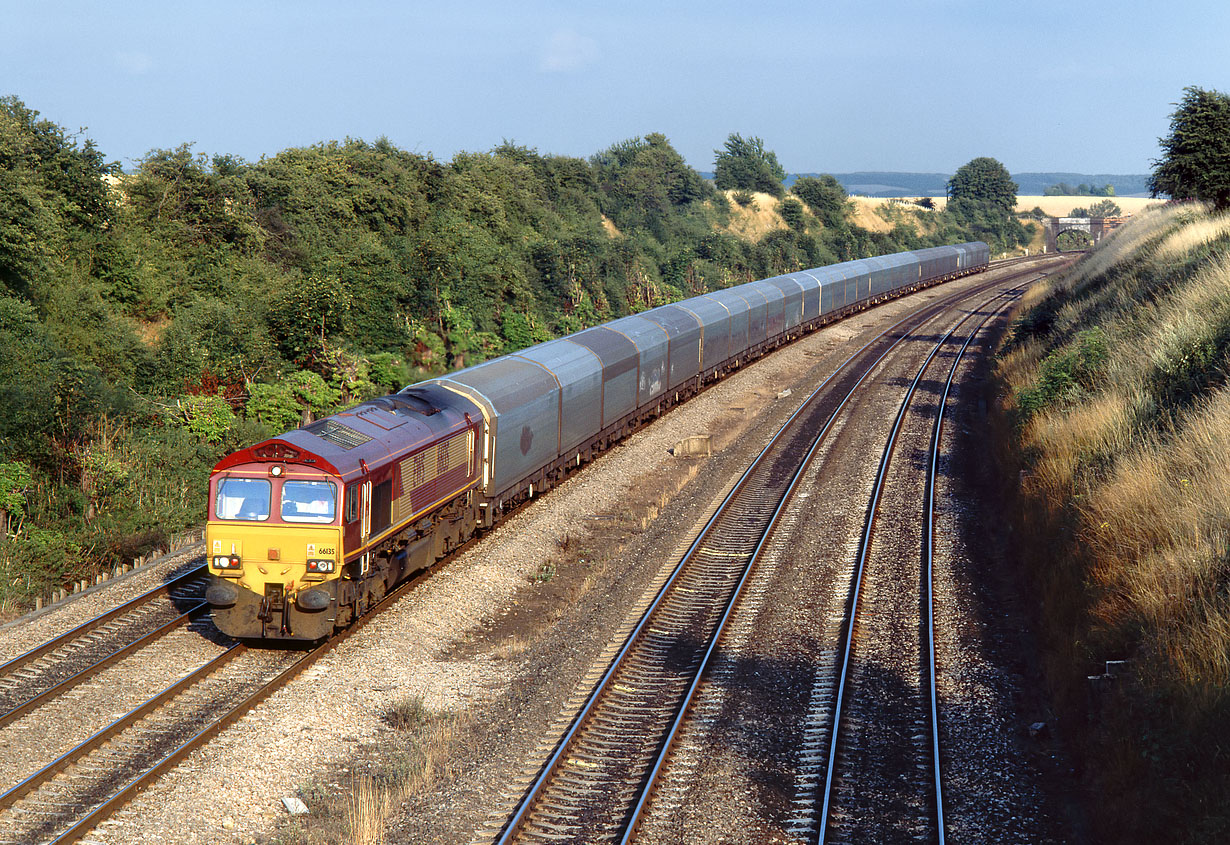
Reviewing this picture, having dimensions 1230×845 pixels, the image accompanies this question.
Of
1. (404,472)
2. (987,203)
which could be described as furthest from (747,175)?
(404,472)

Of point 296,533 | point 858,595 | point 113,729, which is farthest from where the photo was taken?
point 858,595

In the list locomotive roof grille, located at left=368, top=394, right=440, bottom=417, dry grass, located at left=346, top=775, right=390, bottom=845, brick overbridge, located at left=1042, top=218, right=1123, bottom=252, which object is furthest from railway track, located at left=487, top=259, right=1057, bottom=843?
brick overbridge, located at left=1042, top=218, right=1123, bottom=252

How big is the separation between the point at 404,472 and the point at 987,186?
461 ft

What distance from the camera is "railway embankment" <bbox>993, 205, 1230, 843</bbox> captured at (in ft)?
34.2

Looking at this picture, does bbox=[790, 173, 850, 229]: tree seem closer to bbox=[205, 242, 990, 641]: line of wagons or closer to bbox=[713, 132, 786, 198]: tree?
bbox=[713, 132, 786, 198]: tree

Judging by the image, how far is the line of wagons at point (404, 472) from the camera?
15062mm

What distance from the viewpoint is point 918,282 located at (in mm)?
74938

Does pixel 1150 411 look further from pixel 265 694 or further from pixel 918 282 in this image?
pixel 918 282

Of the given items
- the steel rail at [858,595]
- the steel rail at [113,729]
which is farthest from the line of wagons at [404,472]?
the steel rail at [858,595]

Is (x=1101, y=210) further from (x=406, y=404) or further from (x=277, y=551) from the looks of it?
(x=277, y=551)

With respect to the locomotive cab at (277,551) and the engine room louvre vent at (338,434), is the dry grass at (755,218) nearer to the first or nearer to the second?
the engine room louvre vent at (338,434)

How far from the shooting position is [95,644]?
51.6 ft

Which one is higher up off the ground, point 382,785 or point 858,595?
point 858,595

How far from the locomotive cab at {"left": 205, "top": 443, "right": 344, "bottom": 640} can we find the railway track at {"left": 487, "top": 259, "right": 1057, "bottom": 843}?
4.83 metres
